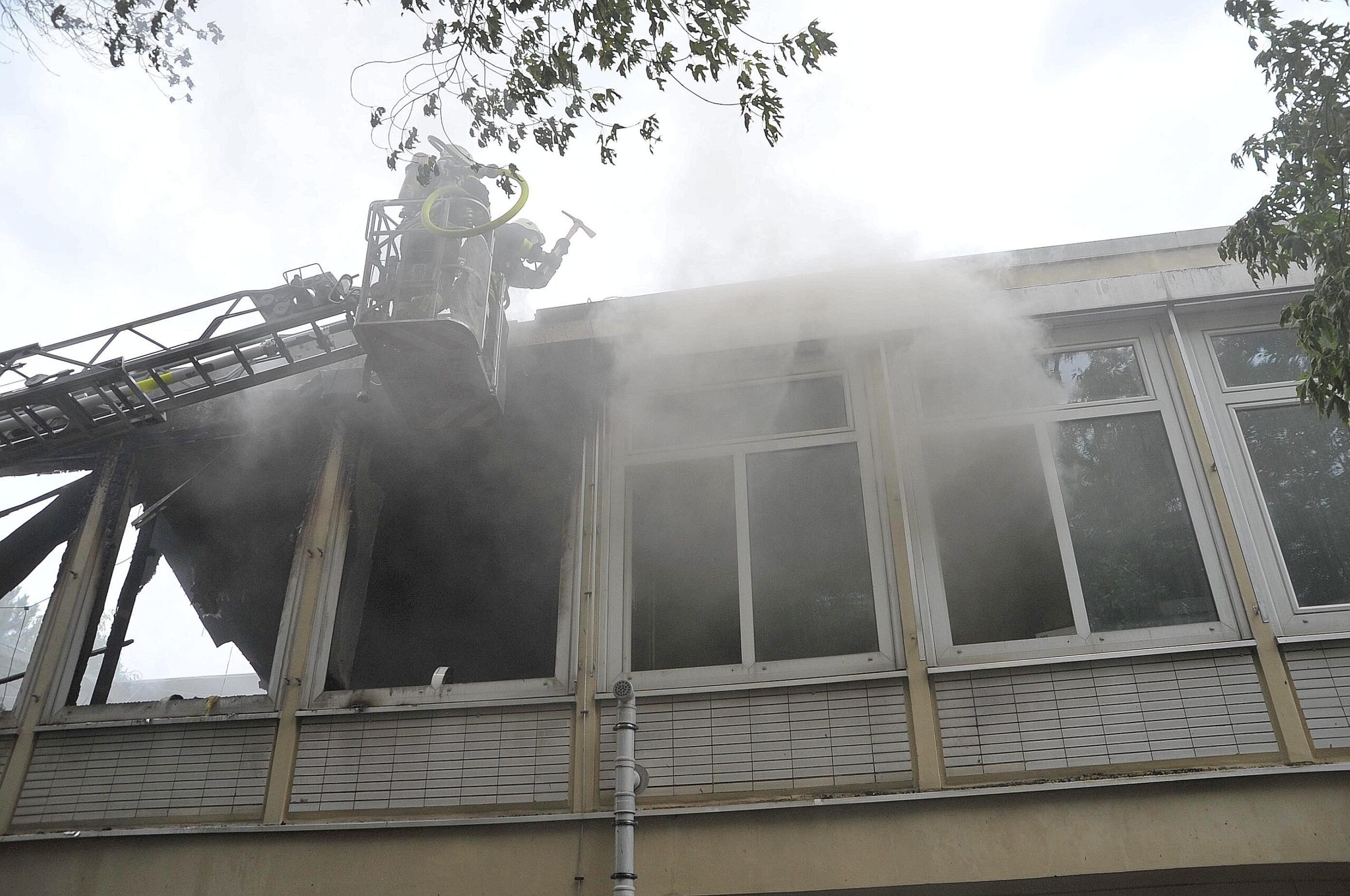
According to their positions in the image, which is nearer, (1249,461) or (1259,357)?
(1249,461)

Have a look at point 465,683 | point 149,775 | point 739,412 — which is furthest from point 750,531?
point 149,775

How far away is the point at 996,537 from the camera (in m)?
7.29

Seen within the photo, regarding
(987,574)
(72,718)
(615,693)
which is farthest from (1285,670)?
(72,718)

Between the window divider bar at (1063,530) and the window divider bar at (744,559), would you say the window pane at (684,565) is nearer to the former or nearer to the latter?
the window divider bar at (744,559)

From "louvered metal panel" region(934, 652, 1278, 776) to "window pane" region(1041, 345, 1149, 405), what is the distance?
216 cm

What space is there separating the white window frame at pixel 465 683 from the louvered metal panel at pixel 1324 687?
5038 millimetres

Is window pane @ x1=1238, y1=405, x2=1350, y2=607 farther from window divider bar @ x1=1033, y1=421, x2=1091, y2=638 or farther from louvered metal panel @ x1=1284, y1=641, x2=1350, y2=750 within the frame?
window divider bar @ x1=1033, y1=421, x2=1091, y2=638

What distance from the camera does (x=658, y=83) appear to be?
5.55 meters

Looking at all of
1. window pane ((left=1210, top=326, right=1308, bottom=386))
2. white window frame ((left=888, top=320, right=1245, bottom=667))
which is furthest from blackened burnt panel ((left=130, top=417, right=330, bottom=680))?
window pane ((left=1210, top=326, right=1308, bottom=386))

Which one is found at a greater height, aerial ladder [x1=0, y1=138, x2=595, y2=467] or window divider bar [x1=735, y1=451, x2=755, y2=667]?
aerial ladder [x1=0, y1=138, x2=595, y2=467]

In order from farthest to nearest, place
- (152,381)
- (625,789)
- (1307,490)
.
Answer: (152,381)
(1307,490)
(625,789)

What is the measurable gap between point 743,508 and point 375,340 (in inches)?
127

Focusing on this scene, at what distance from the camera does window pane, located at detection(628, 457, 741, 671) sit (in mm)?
7367

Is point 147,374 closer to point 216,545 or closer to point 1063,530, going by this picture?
point 216,545
